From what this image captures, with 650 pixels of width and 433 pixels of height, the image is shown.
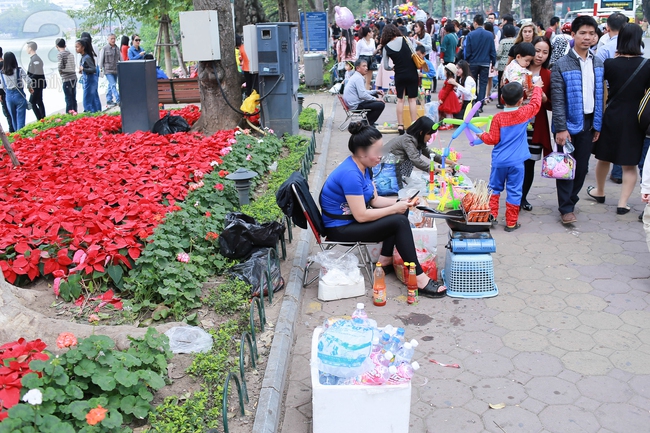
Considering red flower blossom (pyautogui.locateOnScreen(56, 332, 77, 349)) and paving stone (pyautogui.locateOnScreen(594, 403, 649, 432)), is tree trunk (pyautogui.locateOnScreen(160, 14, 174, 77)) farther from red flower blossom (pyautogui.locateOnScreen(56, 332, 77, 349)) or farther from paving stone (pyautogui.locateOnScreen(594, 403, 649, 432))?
paving stone (pyautogui.locateOnScreen(594, 403, 649, 432))

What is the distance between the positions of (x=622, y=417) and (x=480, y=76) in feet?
35.2

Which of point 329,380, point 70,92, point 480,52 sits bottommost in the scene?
point 329,380

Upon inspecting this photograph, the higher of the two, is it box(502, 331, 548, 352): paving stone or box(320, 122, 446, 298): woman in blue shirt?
box(320, 122, 446, 298): woman in blue shirt

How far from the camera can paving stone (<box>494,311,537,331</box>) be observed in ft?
16.0

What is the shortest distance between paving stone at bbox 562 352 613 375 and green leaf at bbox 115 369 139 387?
9.56ft

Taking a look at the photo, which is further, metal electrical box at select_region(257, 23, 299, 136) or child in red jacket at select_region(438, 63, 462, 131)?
child in red jacket at select_region(438, 63, 462, 131)

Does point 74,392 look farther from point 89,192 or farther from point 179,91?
point 179,91

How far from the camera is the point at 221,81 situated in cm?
1005

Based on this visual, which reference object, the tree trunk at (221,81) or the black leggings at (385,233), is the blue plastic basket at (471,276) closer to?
the black leggings at (385,233)

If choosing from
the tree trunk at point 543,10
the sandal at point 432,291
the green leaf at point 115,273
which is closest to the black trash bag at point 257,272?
the green leaf at point 115,273

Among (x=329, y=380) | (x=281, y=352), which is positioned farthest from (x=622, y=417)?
(x=281, y=352)

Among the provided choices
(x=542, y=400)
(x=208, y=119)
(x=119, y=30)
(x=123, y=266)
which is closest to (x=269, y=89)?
(x=208, y=119)

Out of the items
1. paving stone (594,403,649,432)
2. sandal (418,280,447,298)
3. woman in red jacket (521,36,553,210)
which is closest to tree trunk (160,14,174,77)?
woman in red jacket (521,36,553,210)

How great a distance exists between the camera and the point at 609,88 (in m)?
6.86
